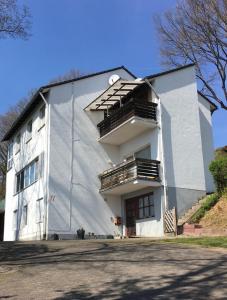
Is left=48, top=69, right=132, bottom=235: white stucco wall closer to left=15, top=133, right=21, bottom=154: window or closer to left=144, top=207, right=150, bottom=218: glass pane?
left=144, top=207, right=150, bottom=218: glass pane

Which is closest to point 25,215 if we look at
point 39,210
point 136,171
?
point 39,210

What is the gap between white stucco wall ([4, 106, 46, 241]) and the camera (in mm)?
24656

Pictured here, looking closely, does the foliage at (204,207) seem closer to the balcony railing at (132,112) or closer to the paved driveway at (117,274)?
the balcony railing at (132,112)

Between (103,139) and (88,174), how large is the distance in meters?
2.36

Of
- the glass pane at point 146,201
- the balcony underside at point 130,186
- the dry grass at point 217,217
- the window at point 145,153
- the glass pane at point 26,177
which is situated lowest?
the dry grass at point 217,217

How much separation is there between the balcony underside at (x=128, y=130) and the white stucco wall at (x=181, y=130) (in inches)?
40.6

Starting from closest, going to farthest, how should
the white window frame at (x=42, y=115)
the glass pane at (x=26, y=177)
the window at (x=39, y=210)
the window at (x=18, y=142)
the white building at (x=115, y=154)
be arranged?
the white building at (x=115, y=154)
the window at (x=39, y=210)
the white window frame at (x=42, y=115)
the glass pane at (x=26, y=177)
the window at (x=18, y=142)

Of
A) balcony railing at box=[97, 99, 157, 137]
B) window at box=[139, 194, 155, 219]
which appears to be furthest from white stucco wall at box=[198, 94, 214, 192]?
balcony railing at box=[97, 99, 157, 137]

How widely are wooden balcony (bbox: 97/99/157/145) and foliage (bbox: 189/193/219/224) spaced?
5.11 meters

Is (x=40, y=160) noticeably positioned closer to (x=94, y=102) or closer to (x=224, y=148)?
(x=94, y=102)

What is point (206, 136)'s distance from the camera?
85.9ft

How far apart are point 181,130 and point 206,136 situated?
3165 mm

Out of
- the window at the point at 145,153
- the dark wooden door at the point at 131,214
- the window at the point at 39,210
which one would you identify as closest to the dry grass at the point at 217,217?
the window at the point at 145,153

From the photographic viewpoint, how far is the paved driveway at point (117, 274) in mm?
7500
